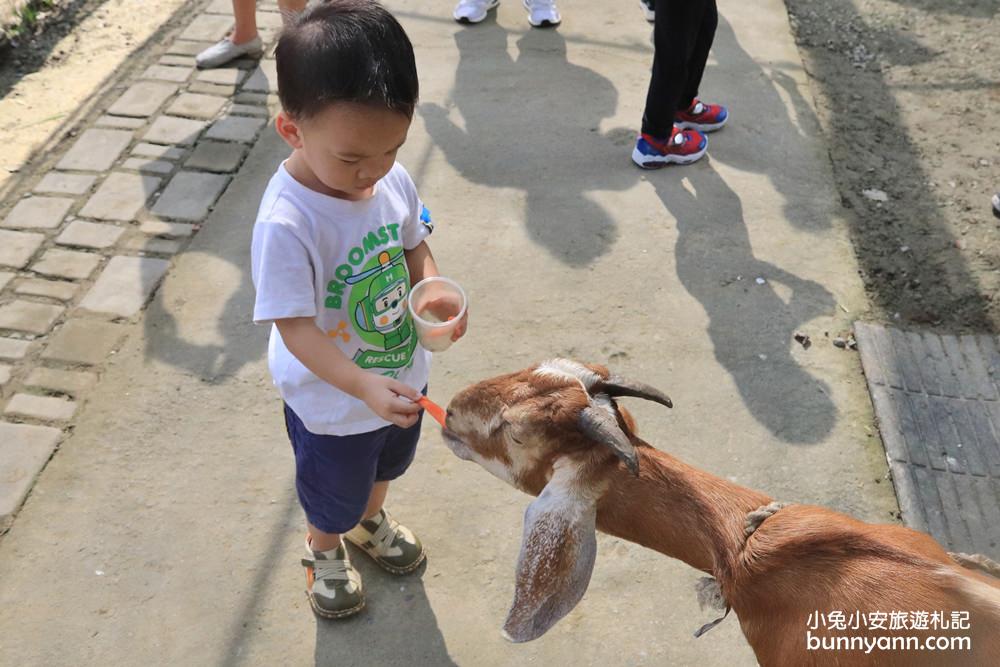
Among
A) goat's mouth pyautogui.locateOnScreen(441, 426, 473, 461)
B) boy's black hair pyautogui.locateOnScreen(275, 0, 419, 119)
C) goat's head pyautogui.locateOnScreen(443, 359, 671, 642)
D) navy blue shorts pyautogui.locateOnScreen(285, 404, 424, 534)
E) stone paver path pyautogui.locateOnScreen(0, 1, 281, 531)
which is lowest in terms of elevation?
stone paver path pyautogui.locateOnScreen(0, 1, 281, 531)

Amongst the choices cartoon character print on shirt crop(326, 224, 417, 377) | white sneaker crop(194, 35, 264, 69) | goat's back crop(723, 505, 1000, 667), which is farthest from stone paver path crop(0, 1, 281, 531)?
goat's back crop(723, 505, 1000, 667)

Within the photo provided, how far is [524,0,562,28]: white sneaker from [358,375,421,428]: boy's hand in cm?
477

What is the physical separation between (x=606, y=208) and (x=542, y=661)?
105 inches

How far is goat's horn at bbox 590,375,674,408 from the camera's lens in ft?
8.00

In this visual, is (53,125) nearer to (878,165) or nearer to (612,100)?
(612,100)

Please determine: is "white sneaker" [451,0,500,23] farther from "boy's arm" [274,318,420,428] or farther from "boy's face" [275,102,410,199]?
"boy's arm" [274,318,420,428]

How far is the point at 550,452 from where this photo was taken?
2410 millimetres

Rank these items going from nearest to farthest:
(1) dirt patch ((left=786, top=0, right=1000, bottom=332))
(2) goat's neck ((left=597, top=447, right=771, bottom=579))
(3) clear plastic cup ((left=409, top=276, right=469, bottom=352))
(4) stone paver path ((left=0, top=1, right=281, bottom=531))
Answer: (2) goat's neck ((left=597, top=447, right=771, bottom=579)), (3) clear plastic cup ((left=409, top=276, right=469, bottom=352)), (4) stone paver path ((left=0, top=1, right=281, bottom=531)), (1) dirt patch ((left=786, top=0, right=1000, bottom=332))

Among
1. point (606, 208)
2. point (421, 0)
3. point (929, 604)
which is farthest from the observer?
point (421, 0)

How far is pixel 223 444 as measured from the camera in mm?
3627

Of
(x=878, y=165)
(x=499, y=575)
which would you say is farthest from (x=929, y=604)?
(x=878, y=165)

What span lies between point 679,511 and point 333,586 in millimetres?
1308

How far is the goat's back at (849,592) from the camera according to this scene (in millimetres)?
2113

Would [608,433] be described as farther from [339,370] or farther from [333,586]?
[333,586]
